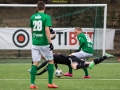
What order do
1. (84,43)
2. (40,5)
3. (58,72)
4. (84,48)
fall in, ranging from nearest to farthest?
(40,5) → (58,72) → (84,43) → (84,48)

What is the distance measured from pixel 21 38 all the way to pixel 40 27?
11.2m

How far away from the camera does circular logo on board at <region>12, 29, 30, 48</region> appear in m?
21.0

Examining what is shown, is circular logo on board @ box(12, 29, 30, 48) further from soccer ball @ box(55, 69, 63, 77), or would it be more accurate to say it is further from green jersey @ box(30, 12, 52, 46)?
green jersey @ box(30, 12, 52, 46)

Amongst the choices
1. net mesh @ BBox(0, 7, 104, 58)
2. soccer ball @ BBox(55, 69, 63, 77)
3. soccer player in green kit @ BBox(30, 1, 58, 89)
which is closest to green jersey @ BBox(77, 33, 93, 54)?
soccer ball @ BBox(55, 69, 63, 77)

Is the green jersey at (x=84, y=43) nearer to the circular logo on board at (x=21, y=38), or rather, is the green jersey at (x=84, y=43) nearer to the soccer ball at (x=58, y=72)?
the soccer ball at (x=58, y=72)

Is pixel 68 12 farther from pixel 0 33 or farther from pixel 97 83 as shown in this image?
pixel 97 83

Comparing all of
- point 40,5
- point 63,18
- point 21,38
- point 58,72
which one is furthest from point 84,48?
point 63,18

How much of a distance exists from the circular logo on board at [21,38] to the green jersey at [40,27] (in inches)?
437

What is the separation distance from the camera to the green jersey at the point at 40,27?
32.1ft

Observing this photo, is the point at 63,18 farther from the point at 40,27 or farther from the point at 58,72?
the point at 40,27

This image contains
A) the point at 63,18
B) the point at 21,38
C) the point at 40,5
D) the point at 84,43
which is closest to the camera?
the point at 40,5

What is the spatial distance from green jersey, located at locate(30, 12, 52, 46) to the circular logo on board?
437 inches

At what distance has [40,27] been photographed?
387 inches

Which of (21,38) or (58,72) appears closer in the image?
(58,72)
